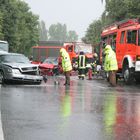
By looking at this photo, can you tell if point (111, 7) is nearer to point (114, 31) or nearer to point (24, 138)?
point (114, 31)

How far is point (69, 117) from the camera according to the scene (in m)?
11.2

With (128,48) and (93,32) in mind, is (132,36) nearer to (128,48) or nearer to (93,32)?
(128,48)

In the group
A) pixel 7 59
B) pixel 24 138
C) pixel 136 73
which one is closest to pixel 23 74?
pixel 7 59

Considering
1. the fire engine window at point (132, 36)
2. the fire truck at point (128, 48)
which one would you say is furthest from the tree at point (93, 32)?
the fire engine window at point (132, 36)

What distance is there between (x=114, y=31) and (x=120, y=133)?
17632 millimetres

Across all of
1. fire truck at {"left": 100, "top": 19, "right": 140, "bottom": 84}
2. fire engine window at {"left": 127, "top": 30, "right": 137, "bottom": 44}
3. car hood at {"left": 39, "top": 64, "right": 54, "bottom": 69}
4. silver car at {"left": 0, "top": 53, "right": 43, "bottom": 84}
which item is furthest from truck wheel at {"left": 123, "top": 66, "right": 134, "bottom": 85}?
car hood at {"left": 39, "top": 64, "right": 54, "bottom": 69}

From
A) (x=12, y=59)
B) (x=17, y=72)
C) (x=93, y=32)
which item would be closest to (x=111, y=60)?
(x=17, y=72)

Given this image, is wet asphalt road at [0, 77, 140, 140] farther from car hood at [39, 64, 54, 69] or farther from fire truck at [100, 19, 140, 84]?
car hood at [39, 64, 54, 69]

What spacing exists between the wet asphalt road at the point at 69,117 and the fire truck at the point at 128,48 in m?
6.69

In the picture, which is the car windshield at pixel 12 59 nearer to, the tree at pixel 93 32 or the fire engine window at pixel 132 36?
the fire engine window at pixel 132 36

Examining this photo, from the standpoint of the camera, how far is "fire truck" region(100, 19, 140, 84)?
74.3ft

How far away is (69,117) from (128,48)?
12657mm

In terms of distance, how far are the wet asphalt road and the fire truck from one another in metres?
6.69

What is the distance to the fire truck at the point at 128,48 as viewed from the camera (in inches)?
891
